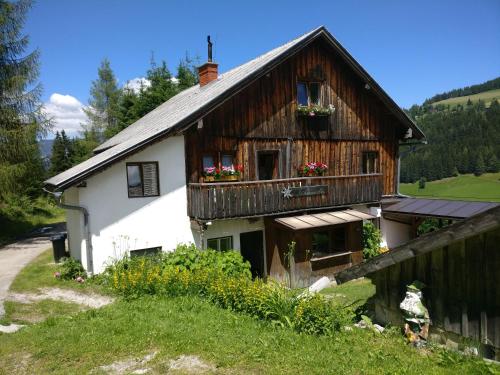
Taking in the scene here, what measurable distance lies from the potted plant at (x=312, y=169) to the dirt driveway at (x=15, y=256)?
37.9 ft

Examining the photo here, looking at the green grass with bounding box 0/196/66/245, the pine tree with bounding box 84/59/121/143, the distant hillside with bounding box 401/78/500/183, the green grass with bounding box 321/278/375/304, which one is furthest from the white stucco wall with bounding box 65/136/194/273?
the distant hillside with bounding box 401/78/500/183

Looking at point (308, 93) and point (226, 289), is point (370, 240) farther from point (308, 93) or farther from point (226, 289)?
point (226, 289)

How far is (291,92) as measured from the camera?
15.9 meters

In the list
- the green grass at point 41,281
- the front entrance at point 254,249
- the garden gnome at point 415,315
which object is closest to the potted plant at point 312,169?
the front entrance at point 254,249

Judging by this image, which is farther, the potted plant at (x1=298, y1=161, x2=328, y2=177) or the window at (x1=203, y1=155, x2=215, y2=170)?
the potted plant at (x1=298, y1=161, x2=328, y2=177)

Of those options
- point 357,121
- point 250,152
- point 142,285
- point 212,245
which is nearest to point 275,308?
point 142,285

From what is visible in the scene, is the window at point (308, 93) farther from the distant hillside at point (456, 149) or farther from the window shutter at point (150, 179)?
the distant hillside at point (456, 149)

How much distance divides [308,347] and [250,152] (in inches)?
382

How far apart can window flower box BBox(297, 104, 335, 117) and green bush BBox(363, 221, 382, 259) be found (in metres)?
5.88

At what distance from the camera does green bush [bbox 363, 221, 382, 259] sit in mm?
17562

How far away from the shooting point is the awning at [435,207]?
16.2 m

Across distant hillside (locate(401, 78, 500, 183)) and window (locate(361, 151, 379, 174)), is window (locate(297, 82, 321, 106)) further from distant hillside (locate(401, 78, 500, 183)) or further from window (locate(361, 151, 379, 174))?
distant hillside (locate(401, 78, 500, 183))

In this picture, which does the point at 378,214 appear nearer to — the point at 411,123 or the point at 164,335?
the point at 411,123

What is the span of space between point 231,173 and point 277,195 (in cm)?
201
